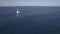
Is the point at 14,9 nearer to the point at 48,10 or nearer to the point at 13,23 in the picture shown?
the point at 13,23

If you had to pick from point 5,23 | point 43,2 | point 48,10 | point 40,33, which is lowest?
point 40,33

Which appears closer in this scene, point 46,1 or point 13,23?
point 46,1

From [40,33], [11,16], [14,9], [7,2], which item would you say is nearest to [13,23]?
[11,16]

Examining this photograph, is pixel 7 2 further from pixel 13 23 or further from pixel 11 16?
pixel 13 23

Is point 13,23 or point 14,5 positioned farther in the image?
point 13,23

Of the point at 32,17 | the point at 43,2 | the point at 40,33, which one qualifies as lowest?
the point at 40,33

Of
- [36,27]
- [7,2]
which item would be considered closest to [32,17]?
[36,27]

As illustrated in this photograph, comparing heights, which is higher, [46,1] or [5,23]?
[46,1]
